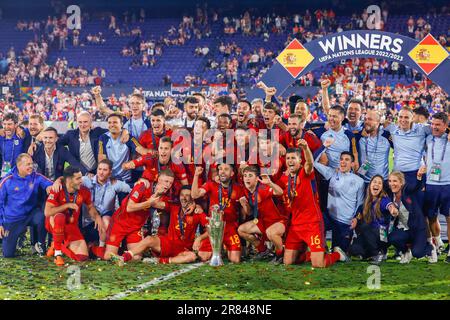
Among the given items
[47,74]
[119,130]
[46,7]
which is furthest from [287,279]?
[46,7]

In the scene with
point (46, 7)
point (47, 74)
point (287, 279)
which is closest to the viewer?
point (287, 279)

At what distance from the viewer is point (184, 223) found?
6.45 metres

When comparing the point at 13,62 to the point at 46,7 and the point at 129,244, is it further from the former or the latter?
the point at 129,244

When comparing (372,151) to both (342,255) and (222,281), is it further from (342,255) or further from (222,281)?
(222,281)

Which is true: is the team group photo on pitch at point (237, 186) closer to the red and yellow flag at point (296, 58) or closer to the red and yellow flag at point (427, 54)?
the red and yellow flag at point (427, 54)

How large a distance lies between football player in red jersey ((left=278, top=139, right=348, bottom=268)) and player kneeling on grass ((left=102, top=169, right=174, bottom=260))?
1.22 metres

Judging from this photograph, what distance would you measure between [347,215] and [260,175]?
103 cm

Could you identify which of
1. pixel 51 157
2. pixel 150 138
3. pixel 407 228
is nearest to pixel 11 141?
pixel 51 157

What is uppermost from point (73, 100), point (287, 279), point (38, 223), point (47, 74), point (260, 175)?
point (47, 74)

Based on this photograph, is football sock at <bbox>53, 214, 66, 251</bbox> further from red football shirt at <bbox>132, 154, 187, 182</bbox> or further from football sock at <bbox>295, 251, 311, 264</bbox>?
football sock at <bbox>295, 251, 311, 264</bbox>

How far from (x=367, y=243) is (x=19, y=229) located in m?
3.69

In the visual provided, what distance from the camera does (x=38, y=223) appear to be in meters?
6.94

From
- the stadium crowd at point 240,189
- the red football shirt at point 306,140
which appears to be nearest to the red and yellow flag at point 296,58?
the stadium crowd at point 240,189

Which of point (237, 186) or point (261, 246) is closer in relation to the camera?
point (237, 186)
